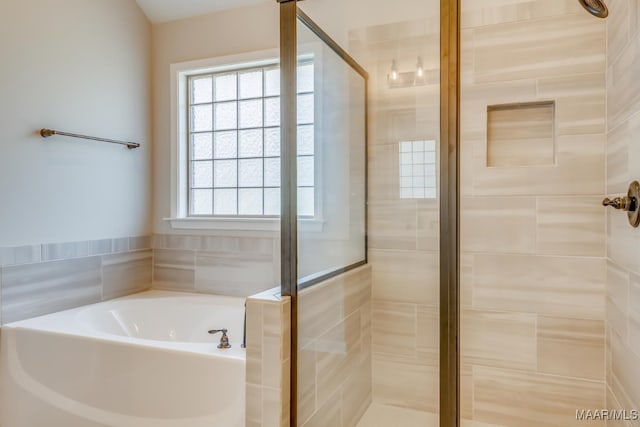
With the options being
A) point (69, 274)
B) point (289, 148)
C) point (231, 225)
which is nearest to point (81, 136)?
point (69, 274)

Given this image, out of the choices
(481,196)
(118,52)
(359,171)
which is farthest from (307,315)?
(118,52)

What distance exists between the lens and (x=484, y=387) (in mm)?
1963

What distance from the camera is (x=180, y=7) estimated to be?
2701mm

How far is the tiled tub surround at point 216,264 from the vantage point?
2.55m

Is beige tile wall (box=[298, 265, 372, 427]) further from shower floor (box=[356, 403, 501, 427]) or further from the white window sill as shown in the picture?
the white window sill

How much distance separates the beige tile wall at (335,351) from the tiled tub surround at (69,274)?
1.58 meters

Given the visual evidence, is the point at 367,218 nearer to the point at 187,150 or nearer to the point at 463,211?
the point at 463,211

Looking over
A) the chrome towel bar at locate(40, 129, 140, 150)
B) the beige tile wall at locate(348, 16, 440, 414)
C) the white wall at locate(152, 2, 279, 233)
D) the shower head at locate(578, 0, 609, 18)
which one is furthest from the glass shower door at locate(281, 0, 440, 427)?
the chrome towel bar at locate(40, 129, 140, 150)

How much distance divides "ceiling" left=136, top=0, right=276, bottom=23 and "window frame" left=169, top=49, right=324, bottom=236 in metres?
0.33

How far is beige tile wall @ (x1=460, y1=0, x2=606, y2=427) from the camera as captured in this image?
5.83ft

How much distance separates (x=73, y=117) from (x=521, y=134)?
2.46 metres

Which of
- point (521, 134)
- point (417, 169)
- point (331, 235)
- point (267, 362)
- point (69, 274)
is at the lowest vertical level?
point (267, 362)

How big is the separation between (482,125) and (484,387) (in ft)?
4.25

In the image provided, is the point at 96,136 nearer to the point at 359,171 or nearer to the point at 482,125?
the point at 359,171
